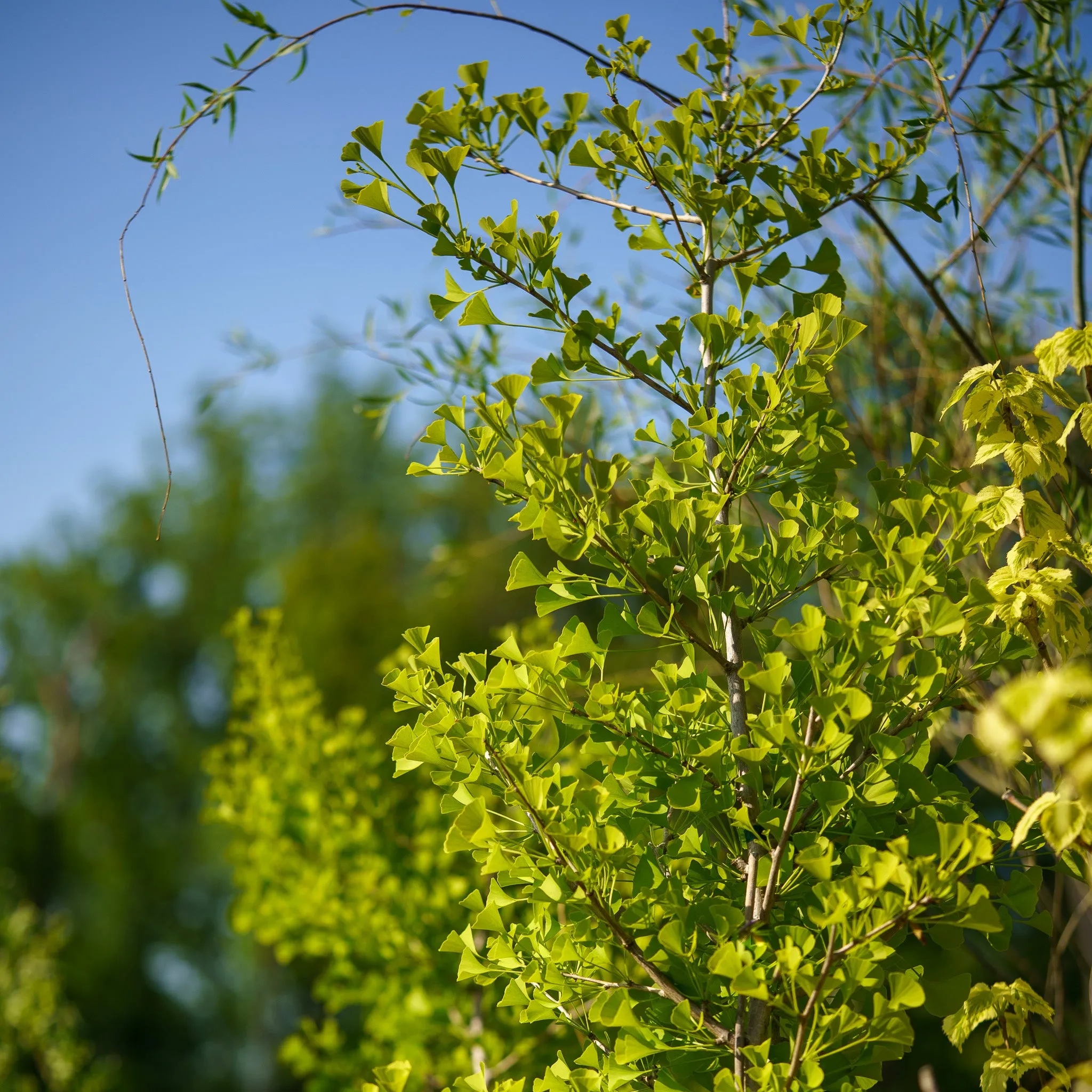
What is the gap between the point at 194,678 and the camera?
8508 millimetres

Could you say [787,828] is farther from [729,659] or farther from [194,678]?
[194,678]

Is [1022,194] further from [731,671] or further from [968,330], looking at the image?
[731,671]

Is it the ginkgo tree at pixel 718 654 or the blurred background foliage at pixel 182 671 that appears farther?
the blurred background foliage at pixel 182 671

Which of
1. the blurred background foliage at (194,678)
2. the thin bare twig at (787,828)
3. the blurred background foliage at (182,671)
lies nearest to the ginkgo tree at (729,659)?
the thin bare twig at (787,828)

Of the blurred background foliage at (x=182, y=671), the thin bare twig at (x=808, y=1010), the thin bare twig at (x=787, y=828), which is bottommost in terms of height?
the thin bare twig at (x=808, y=1010)

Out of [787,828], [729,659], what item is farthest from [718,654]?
[787,828]

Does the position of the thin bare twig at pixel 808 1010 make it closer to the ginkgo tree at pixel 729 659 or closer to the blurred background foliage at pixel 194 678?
the ginkgo tree at pixel 729 659

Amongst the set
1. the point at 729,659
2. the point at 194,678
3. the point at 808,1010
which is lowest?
the point at 808,1010

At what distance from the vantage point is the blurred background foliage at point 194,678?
600cm

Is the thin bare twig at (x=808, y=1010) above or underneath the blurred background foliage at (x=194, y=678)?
underneath

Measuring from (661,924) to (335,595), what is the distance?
5956mm

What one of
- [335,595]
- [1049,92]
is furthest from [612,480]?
[335,595]

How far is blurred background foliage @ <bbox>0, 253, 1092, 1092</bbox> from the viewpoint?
600 centimetres

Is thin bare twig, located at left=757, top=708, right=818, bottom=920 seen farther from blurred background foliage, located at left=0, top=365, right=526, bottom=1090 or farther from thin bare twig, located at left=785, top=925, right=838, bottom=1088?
blurred background foliage, located at left=0, top=365, right=526, bottom=1090
